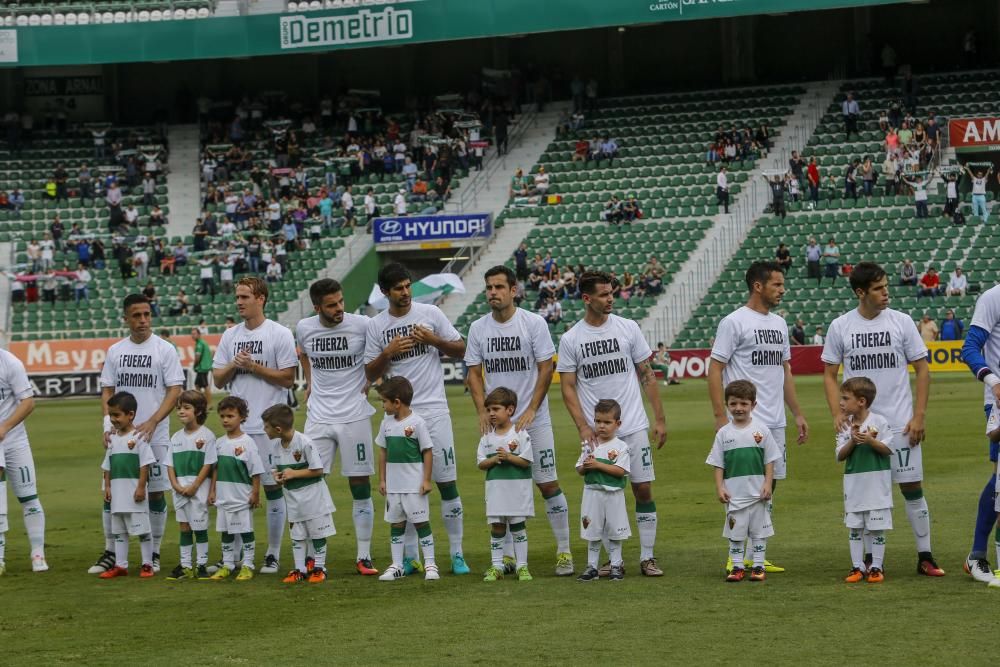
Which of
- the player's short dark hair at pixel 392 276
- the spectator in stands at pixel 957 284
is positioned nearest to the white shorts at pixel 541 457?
the player's short dark hair at pixel 392 276

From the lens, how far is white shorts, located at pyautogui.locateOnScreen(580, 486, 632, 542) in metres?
10.4

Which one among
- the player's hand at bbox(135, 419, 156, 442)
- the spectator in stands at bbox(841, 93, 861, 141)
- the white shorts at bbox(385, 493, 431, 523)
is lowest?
the white shorts at bbox(385, 493, 431, 523)

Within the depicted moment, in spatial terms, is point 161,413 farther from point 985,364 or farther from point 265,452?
point 985,364

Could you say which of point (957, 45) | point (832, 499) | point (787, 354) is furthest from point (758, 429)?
point (957, 45)

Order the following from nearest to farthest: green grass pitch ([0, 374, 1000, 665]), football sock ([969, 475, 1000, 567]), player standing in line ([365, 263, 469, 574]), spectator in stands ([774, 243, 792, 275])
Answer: green grass pitch ([0, 374, 1000, 665])
football sock ([969, 475, 1000, 567])
player standing in line ([365, 263, 469, 574])
spectator in stands ([774, 243, 792, 275])

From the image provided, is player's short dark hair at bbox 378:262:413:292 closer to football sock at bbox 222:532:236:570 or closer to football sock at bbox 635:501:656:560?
football sock at bbox 222:532:236:570

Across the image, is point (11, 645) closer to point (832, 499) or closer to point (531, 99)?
point (832, 499)

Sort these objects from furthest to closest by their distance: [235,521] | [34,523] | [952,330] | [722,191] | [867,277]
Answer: [722,191] < [952,330] < [34,523] < [235,521] < [867,277]

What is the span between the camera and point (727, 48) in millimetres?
49781

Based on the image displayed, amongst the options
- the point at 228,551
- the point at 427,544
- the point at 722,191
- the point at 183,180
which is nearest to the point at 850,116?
the point at 722,191

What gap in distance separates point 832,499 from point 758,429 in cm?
490

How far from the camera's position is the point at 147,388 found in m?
12.1

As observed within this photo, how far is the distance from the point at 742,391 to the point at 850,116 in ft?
115

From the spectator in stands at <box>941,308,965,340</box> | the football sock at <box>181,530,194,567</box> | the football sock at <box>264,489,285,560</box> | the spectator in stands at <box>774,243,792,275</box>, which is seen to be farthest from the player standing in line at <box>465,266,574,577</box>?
the spectator in stands at <box>774,243,792,275</box>
